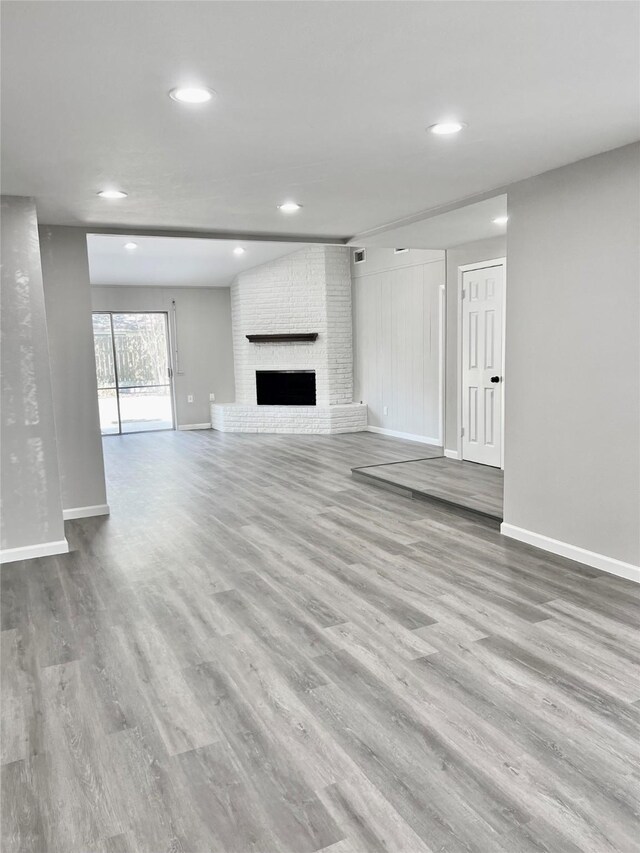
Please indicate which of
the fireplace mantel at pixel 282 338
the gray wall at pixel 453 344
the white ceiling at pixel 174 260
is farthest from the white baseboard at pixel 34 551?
the fireplace mantel at pixel 282 338

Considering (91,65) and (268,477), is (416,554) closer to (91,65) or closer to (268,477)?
(268,477)

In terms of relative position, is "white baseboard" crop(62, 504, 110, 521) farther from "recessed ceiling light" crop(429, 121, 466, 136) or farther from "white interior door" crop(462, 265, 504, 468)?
"recessed ceiling light" crop(429, 121, 466, 136)

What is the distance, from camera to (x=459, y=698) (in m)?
2.35

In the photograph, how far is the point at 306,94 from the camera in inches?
94.1

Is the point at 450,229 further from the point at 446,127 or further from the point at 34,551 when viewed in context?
the point at 34,551

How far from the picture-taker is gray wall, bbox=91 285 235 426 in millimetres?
10148

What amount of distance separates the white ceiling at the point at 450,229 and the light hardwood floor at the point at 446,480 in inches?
88.6

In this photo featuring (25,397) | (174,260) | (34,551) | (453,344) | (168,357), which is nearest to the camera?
(25,397)

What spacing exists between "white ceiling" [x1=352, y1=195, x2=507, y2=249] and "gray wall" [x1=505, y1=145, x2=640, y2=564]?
62 centimetres

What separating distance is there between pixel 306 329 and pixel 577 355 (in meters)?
6.11

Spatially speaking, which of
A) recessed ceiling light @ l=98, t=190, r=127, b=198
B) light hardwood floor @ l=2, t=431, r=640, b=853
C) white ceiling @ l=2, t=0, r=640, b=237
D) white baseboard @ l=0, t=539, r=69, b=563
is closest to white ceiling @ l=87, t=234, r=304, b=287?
recessed ceiling light @ l=98, t=190, r=127, b=198

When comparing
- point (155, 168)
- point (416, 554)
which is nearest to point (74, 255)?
point (155, 168)

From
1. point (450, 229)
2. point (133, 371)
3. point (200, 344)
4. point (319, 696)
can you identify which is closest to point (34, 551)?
point (319, 696)

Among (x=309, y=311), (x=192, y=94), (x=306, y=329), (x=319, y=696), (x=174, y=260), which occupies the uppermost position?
(x=174, y=260)
